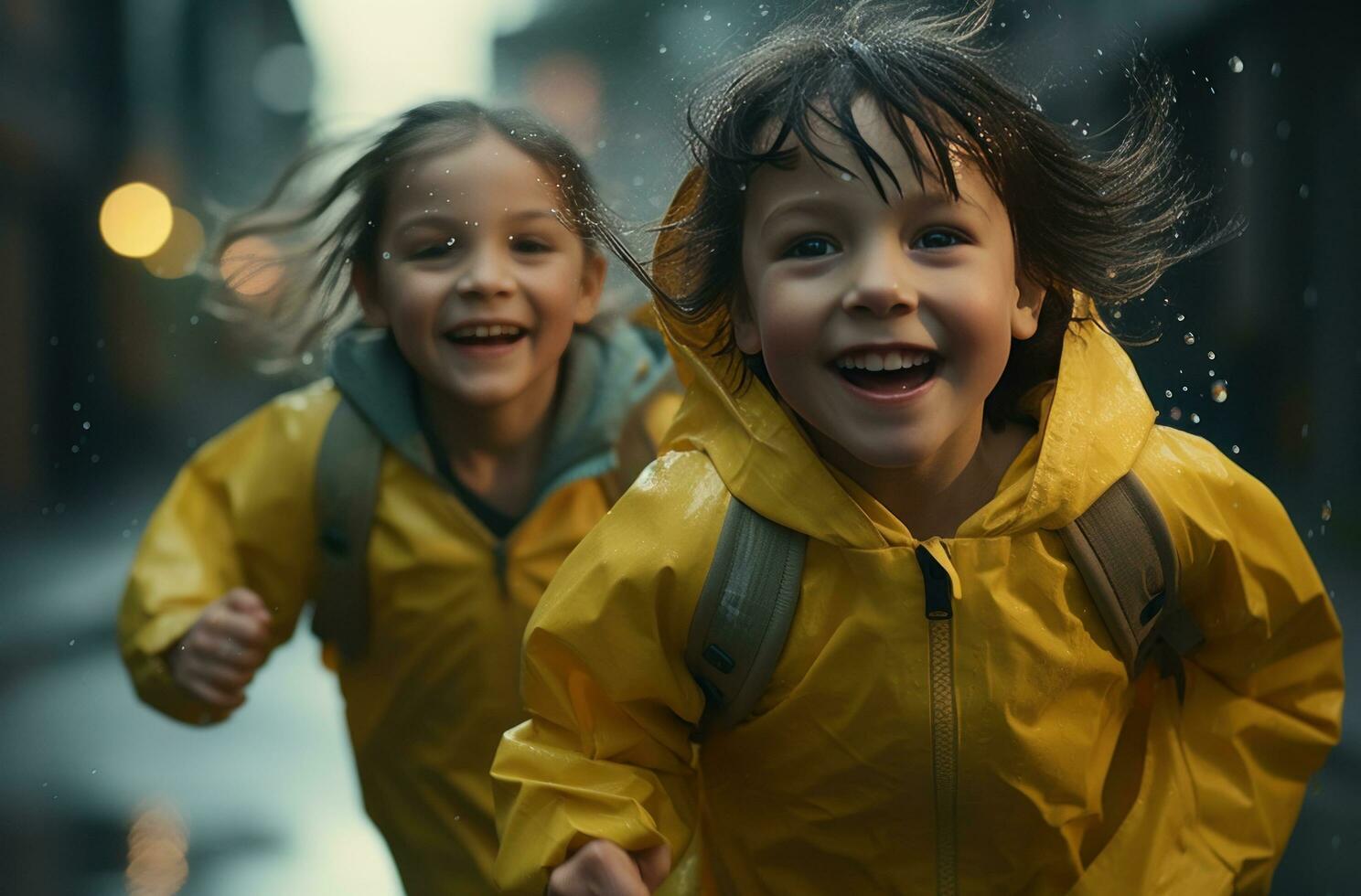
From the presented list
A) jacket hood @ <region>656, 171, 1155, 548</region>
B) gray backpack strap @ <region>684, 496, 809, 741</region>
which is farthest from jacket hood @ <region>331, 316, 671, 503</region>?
gray backpack strap @ <region>684, 496, 809, 741</region>

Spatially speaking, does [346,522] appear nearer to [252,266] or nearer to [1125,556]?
[252,266]

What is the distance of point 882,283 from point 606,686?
32cm

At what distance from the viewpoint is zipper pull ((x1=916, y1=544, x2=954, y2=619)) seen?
3.36 ft

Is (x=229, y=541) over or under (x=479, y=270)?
under

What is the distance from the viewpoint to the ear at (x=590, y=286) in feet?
3.85

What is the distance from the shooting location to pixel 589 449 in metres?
1.36

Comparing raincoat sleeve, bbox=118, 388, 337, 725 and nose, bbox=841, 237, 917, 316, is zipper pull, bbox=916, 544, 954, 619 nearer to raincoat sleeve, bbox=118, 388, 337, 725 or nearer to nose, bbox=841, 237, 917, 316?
nose, bbox=841, 237, 917, 316

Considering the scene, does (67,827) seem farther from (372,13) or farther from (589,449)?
(372,13)

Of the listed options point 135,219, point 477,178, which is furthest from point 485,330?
point 135,219

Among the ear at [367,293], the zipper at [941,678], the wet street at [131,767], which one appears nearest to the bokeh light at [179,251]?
the wet street at [131,767]

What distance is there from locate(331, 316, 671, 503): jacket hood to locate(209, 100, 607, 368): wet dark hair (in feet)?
0.12

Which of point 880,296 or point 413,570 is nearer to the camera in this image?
point 880,296

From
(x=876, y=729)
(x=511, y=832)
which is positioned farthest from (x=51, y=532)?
(x=876, y=729)

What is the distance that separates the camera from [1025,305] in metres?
1.06
